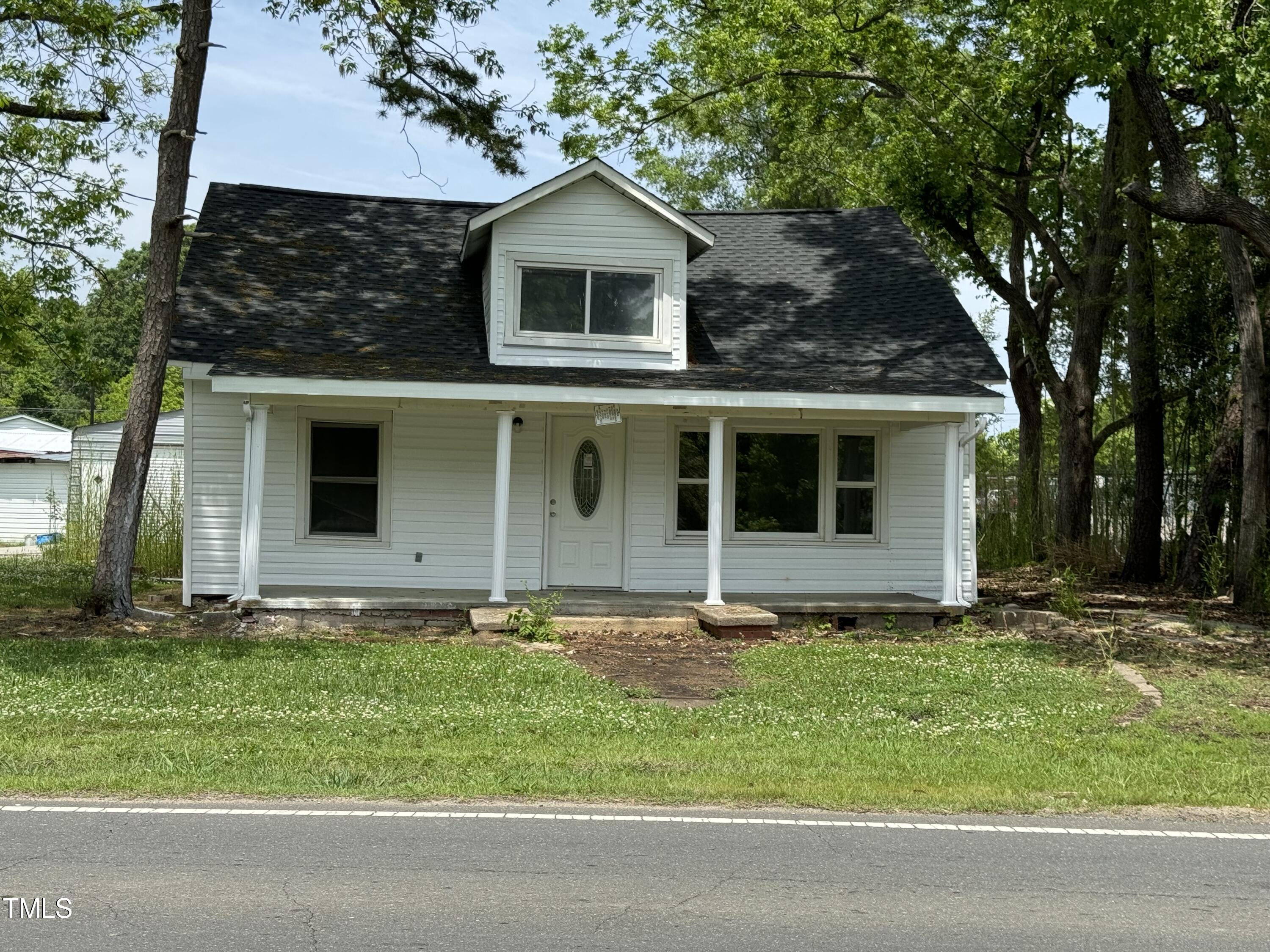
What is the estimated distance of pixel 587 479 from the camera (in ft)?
56.8

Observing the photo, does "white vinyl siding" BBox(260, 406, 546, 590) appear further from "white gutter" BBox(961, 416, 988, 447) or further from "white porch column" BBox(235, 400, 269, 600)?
"white gutter" BBox(961, 416, 988, 447)

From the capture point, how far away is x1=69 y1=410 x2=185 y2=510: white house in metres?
27.6

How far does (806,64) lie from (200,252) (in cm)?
1056

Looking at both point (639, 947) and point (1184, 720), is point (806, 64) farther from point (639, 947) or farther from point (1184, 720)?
point (639, 947)

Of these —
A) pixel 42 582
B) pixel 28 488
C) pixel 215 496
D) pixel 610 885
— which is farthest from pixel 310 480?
pixel 28 488

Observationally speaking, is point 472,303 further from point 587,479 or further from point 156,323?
point 156,323

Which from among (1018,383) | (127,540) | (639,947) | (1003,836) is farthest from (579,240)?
(1018,383)

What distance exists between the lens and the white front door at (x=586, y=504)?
17.2 m

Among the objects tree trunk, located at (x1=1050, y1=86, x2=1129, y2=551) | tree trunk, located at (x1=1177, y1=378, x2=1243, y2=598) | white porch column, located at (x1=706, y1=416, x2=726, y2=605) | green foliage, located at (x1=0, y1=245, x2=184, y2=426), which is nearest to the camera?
white porch column, located at (x1=706, y1=416, x2=726, y2=605)

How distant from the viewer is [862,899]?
5.59 metres

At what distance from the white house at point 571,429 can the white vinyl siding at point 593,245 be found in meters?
0.03

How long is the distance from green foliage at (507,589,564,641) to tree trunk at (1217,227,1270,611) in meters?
9.79

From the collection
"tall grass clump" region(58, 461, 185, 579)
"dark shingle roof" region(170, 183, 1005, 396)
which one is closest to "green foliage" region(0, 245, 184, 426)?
"tall grass clump" region(58, 461, 185, 579)

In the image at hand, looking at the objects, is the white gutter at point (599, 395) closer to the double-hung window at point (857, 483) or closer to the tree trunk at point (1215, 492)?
the double-hung window at point (857, 483)
